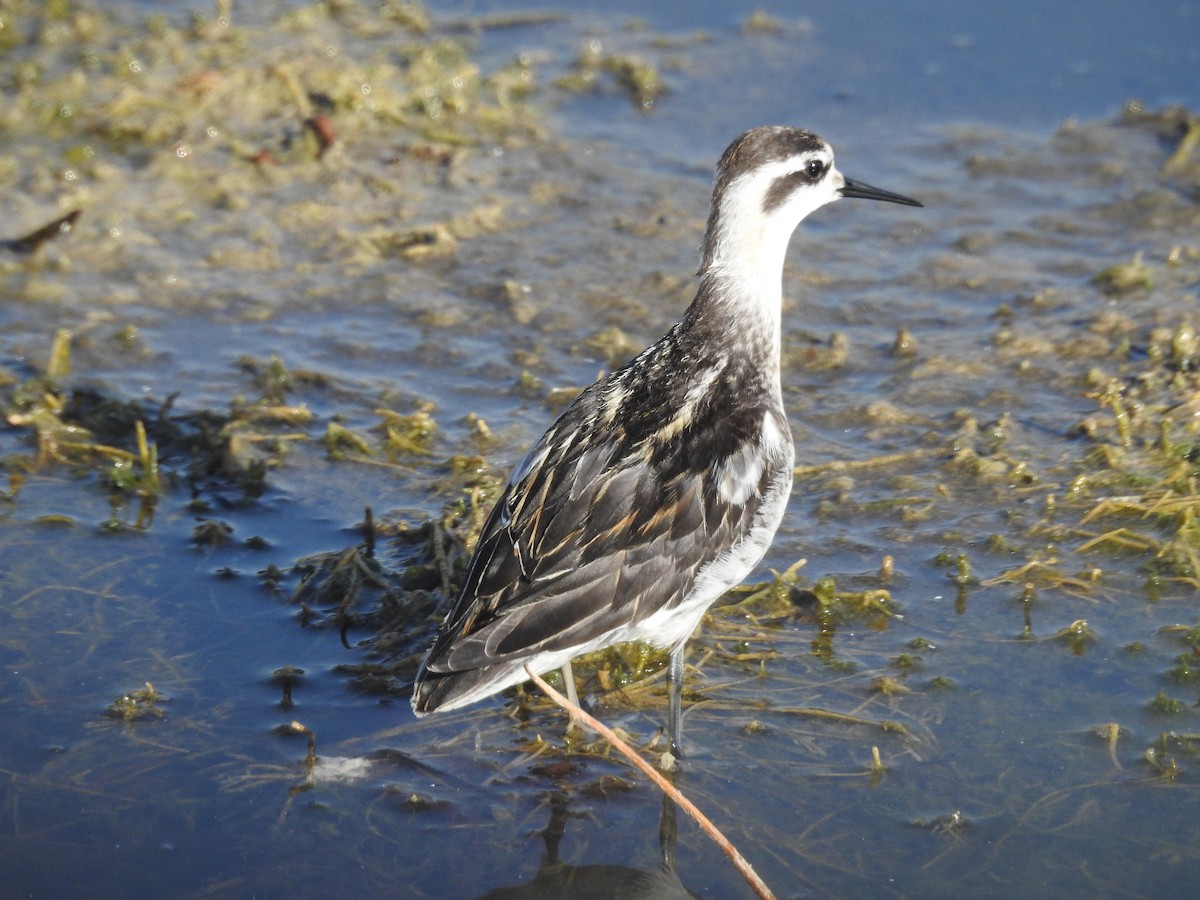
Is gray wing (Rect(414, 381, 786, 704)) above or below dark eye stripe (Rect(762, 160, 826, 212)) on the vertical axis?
below

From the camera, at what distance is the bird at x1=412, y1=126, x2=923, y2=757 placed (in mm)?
4449

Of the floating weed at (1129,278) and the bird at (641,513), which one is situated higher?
the floating weed at (1129,278)

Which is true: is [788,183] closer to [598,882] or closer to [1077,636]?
[1077,636]

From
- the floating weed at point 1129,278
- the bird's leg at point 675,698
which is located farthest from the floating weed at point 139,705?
the floating weed at point 1129,278

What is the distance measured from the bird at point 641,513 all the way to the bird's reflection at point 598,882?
508mm

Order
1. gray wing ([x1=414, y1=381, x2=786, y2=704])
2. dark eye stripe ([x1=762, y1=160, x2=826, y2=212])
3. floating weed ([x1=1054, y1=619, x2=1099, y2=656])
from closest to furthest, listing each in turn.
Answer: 1. gray wing ([x1=414, y1=381, x2=786, y2=704])
2. floating weed ([x1=1054, y1=619, x2=1099, y2=656])
3. dark eye stripe ([x1=762, y1=160, x2=826, y2=212])

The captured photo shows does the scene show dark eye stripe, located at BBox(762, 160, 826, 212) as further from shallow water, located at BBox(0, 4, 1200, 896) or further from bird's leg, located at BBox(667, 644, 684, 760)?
bird's leg, located at BBox(667, 644, 684, 760)

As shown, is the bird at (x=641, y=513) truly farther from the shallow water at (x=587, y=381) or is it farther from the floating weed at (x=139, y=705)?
the floating weed at (x=139, y=705)

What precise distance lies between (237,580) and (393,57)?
16.0 ft

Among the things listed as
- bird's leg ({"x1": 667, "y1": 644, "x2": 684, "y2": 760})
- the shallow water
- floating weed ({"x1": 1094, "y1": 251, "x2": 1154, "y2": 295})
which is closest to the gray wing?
bird's leg ({"x1": 667, "y1": 644, "x2": 684, "y2": 760})

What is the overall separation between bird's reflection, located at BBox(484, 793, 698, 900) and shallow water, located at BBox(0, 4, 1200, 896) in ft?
0.07

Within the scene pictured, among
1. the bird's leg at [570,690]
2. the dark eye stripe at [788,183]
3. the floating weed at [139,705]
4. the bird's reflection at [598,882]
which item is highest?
the dark eye stripe at [788,183]

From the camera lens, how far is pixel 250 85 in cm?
902

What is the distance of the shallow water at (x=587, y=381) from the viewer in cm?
452
